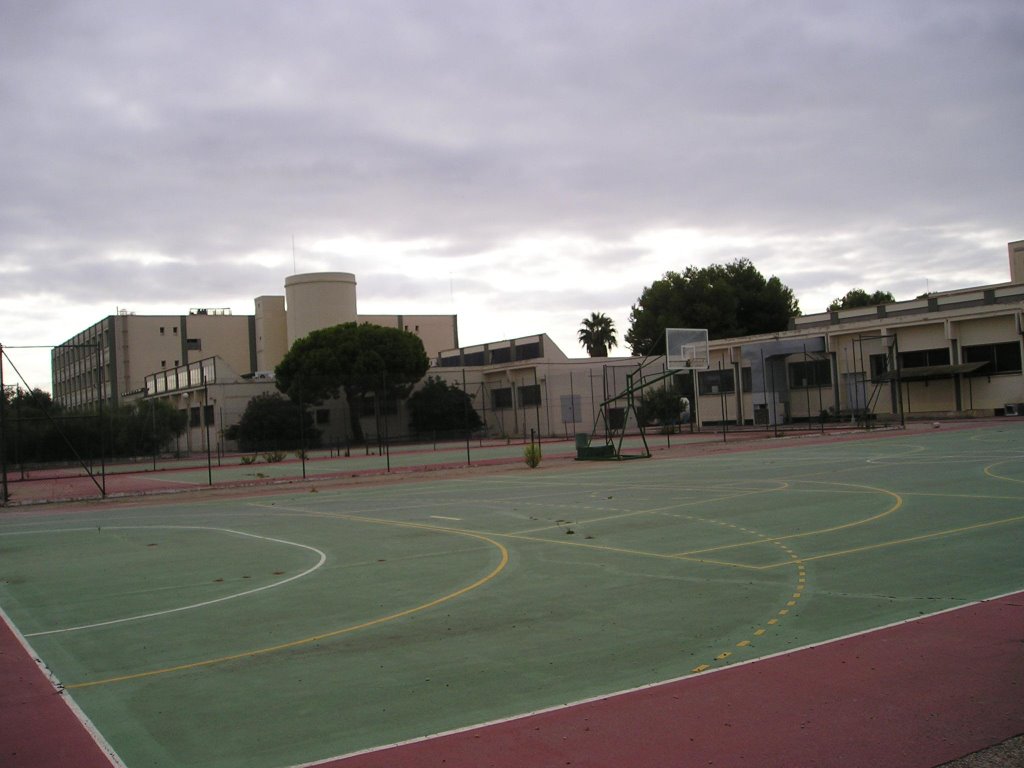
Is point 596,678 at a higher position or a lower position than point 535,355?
lower

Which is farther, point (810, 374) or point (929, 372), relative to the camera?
point (810, 374)

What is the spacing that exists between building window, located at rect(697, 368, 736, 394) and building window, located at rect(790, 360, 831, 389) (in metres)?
4.98

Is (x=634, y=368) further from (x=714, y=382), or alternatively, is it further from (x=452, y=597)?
(x=452, y=597)

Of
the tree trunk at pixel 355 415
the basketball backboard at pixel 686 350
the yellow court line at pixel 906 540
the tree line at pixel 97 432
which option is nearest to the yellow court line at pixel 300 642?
the yellow court line at pixel 906 540

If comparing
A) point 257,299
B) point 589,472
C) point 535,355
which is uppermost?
point 257,299

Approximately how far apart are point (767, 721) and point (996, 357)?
2198 inches

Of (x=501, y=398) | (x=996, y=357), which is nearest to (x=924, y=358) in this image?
(x=996, y=357)

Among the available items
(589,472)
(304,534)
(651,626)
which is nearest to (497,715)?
(651,626)

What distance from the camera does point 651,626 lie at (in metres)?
8.54

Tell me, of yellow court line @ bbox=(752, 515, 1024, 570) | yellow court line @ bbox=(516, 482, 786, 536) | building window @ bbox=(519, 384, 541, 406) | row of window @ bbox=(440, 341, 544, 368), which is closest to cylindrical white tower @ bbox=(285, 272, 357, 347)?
row of window @ bbox=(440, 341, 544, 368)

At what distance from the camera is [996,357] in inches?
2144

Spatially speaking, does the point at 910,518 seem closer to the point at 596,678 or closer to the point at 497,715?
the point at 596,678

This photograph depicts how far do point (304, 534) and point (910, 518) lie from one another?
10.5 meters

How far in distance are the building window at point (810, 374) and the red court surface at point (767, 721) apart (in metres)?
56.3
